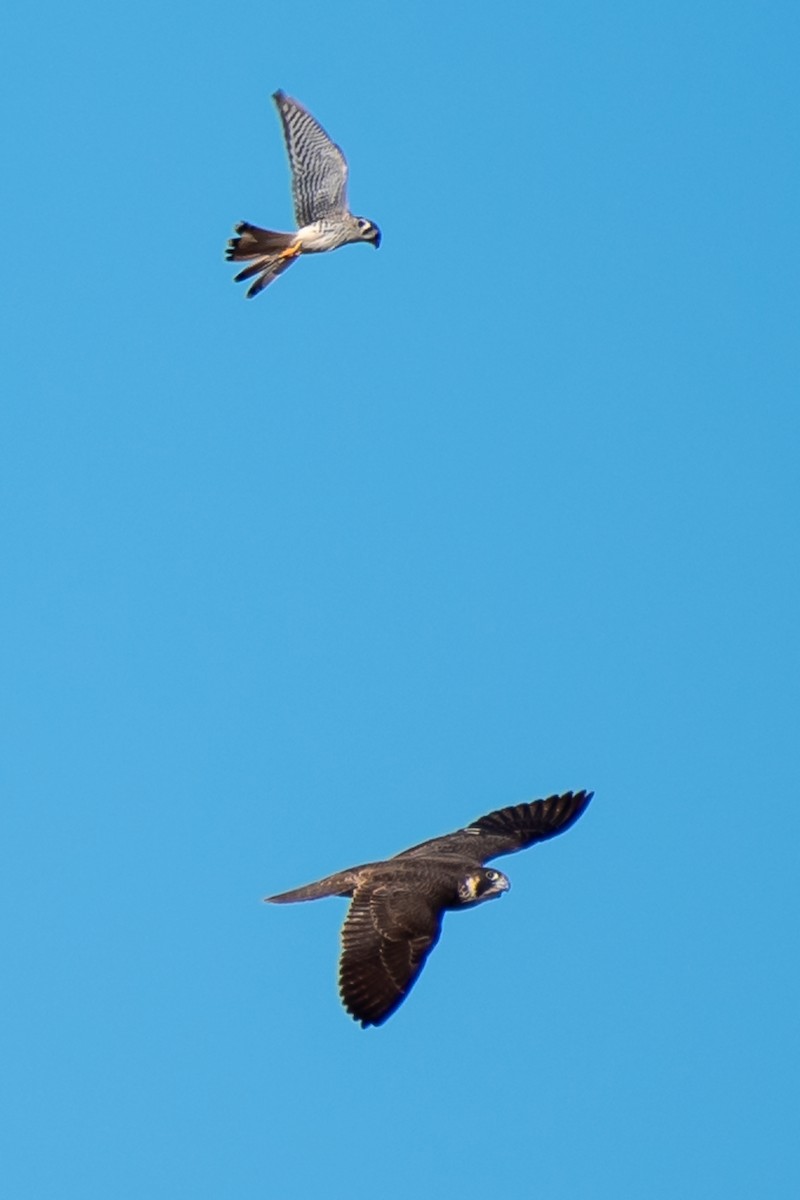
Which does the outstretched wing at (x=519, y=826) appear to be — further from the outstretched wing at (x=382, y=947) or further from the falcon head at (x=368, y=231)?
the falcon head at (x=368, y=231)

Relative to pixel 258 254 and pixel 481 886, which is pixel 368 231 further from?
pixel 481 886

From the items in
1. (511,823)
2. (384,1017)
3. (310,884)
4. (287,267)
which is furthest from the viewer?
(287,267)

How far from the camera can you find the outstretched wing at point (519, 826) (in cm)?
2583

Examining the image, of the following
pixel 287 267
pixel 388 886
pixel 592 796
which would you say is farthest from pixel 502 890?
pixel 287 267

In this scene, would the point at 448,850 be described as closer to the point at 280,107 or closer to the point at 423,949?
the point at 423,949

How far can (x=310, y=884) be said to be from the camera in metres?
23.9

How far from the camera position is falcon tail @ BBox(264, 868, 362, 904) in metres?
23.6

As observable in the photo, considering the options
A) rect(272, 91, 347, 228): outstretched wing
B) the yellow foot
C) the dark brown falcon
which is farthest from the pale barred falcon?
the dark brown falcon

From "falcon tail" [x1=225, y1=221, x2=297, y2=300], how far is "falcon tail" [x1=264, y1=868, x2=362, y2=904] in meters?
7.47

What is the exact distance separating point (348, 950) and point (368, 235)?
10.2 m

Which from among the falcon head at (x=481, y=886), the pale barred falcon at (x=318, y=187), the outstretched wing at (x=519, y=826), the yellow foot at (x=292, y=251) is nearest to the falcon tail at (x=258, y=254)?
the yellow foot at (x=292, y=251)

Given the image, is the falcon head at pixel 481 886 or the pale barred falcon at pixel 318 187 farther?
the pale barred falcon at pixel 318 187

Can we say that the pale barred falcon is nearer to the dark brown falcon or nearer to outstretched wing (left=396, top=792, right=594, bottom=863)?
outstretched wing (left=396, top=792, right=594, bottom=863)

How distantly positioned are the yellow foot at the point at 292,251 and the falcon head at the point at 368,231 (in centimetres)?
117
